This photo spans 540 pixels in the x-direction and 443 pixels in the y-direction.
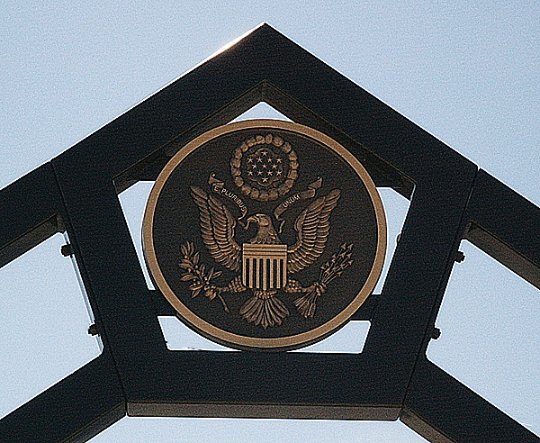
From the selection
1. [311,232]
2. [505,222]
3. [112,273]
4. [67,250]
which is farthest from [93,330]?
[505,222]

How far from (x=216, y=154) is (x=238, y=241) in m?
0.39

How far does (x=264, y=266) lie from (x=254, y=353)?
369mm

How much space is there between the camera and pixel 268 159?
681 cm

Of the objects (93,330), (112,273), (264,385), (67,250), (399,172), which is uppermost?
(399,172)

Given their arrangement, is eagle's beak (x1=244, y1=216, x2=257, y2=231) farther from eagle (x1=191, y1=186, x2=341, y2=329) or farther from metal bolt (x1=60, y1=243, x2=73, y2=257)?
metal bolt (x1=60, y1=243, x2=73, y2=257)

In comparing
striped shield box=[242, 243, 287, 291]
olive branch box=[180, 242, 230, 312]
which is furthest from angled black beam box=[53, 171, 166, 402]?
striped shield box=[242, 243, 287, 291]

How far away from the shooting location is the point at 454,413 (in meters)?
6.50

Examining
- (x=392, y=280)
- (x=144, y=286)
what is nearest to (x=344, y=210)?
(x=392, y=280)

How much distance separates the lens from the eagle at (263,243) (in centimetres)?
658

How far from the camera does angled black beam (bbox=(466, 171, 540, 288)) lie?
22.5ft

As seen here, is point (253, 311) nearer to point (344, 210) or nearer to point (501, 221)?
point (344, 210)

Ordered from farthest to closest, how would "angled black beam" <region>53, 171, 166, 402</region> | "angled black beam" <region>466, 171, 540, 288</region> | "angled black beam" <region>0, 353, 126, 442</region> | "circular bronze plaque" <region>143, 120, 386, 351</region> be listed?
1. "angled black beam" <region>466, 171, 540, 288</region>
2. "circular bronze plaque" <region>143, 120, 386, 351</region>
3. "angled black beam" <region>53, 171, 166, 402</region>
4. "angled black beam" <region>0, 353, 126, 442</region>

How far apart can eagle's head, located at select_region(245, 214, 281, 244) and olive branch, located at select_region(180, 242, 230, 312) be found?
223 mm

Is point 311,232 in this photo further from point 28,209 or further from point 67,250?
point 28,209
